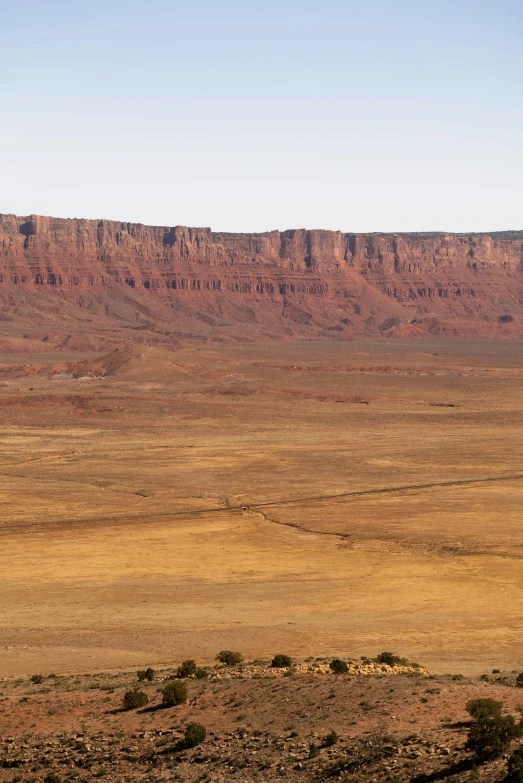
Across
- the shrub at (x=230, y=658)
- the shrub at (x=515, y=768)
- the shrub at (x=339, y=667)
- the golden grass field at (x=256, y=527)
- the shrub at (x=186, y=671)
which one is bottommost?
the golden grass field at (x=256, y=527)

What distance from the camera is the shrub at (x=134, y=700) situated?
24094mm

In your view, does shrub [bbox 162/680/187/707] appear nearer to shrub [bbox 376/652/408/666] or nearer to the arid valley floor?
the arid valley floor

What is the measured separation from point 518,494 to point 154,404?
57.2 metres

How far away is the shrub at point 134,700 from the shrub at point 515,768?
8616 millimetres

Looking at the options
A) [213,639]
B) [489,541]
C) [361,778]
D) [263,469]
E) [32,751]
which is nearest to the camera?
[361,778]

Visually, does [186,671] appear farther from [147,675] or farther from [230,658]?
[230,658]

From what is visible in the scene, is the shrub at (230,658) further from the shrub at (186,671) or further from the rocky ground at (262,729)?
the rocky ground at (262,729)

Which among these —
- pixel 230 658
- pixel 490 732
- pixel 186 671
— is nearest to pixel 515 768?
pixel 490 732

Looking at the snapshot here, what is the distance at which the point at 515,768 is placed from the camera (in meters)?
18.4

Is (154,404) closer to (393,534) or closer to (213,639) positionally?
(393,534)

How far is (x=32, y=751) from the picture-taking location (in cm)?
2245

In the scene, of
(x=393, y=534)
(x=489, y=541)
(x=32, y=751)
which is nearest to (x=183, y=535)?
(x=393, y=534)

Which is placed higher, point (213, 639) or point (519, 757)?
point (519, 757)

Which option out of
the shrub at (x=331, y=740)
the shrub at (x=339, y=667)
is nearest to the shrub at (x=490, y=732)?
the shrub at (x=331, y=740)
